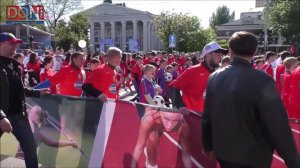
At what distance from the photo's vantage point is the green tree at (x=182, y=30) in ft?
254

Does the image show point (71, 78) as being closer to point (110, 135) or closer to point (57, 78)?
point (57, 78)

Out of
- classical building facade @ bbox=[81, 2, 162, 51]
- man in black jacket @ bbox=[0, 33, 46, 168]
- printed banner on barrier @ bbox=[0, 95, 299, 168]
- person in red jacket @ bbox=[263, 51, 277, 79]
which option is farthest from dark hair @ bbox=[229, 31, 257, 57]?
classical building facade @ bbox=[81, 2, 162, 51]

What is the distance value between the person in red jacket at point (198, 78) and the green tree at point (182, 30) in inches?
2739

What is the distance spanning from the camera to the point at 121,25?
12081cm

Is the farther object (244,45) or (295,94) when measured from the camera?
(295,94)

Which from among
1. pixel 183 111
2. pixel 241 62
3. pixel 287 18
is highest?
pixel 287 18

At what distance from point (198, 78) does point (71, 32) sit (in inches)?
2407

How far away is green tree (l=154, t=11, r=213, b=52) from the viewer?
254 feet

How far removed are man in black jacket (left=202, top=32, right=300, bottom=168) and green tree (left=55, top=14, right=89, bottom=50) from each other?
5894 cm

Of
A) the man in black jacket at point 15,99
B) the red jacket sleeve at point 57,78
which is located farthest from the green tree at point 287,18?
the man in black jacket at point 15,99

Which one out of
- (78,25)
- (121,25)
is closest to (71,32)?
(78,25)

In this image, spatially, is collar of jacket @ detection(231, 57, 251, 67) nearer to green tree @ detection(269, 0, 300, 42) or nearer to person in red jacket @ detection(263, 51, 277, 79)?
person in red jacket @ detection(263, 51, 277, 79)

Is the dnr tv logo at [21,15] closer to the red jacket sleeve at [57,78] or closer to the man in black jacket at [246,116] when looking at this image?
the red jacket sleeve at [57,78]

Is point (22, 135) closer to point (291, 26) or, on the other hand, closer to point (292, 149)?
point (292, 149)
